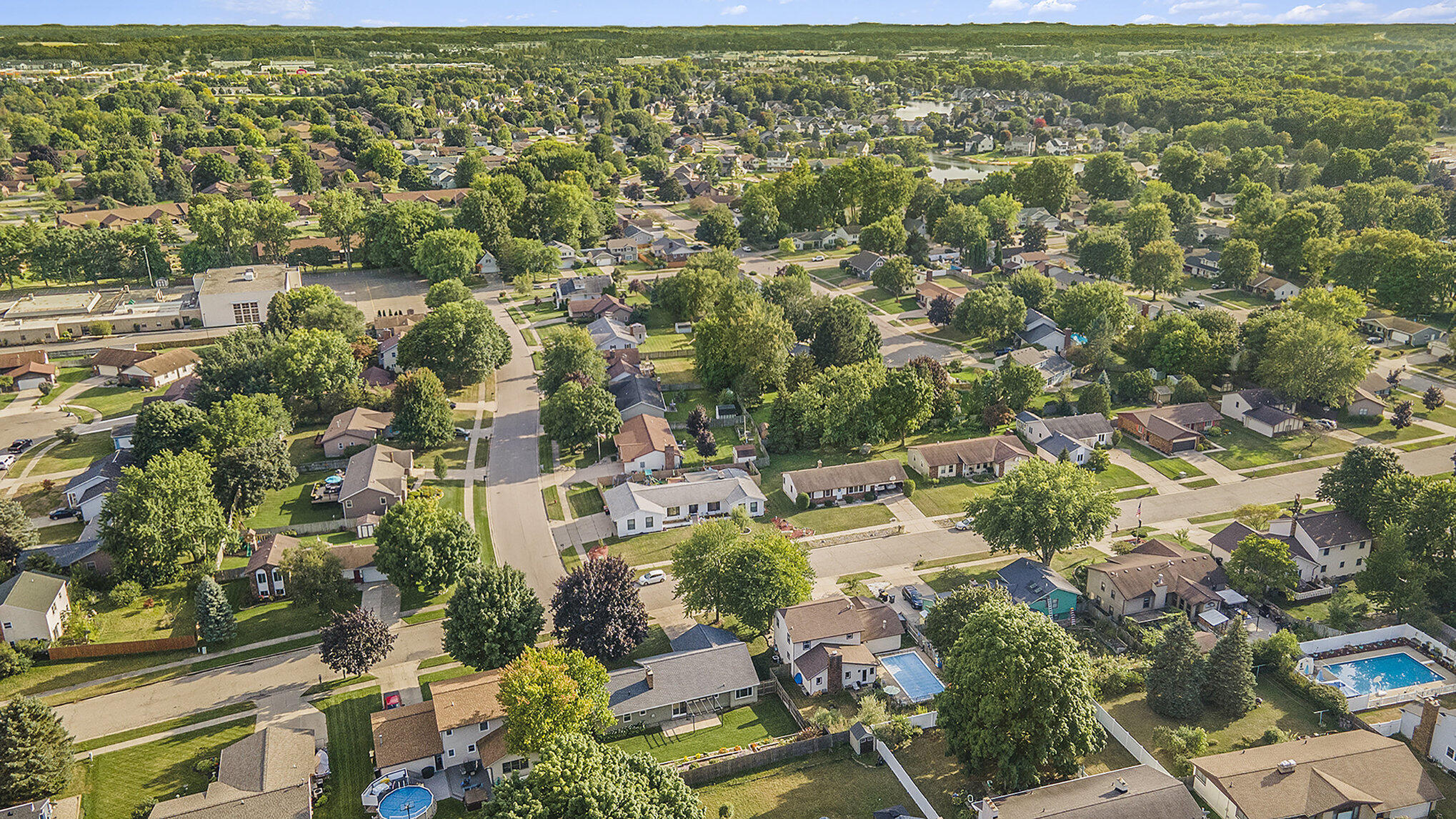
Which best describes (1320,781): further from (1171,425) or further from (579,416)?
(579,416)

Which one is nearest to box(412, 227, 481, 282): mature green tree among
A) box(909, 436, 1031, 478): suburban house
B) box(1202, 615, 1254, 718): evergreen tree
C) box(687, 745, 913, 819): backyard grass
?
box(909, 436, 1031, 478): suburban house

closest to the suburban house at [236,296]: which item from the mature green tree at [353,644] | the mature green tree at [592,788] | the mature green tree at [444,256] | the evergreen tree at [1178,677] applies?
the mature green tree at [444,256]

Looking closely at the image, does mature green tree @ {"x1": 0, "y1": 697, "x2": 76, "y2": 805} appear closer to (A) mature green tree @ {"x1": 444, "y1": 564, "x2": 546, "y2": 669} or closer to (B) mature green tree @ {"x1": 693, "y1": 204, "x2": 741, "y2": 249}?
(A) mature green tree @ {"x1": 444, "y1": 564, "x2": 546, "y2": 669}

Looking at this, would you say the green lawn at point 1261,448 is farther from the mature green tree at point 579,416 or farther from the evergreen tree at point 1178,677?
the mature green tree at point 579,416

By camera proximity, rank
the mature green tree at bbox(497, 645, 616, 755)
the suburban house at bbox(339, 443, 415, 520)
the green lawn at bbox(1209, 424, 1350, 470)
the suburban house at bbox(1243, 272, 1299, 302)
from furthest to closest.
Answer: the suburban house at bbox(1243, 272, 1299, 302) < the green lawn at bbox(1209, 424, 1350, 470) < the suburban house at bbox(339, 443, 415, 520) < the mature green tree at bbox(497, 645, 616, 755)

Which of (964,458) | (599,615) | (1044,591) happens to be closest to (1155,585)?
(1044,591)

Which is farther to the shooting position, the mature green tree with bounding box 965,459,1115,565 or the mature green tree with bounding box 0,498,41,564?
the mature green tree with bounding box 0,498,41,564
